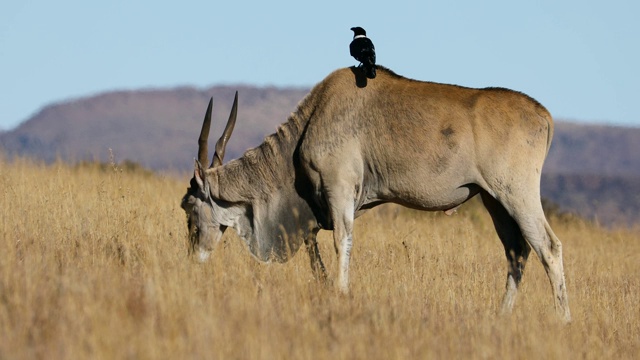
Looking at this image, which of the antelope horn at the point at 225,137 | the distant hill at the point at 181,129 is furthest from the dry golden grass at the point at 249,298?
the distant hill at the point at 181,129

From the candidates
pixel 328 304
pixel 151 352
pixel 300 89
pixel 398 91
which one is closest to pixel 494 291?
pixel 398 91

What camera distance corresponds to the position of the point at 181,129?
6526 inches

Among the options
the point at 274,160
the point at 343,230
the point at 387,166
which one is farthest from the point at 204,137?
the point at 387,166

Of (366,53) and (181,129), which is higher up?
(366,53)

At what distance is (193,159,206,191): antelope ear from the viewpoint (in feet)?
36.8

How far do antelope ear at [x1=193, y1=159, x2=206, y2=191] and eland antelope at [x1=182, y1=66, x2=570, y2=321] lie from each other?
1 centimetres

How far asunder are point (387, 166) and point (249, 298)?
240 cm

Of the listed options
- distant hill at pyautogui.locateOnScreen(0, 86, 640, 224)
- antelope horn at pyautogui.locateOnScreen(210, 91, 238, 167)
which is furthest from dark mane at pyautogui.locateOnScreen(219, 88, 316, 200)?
distant hill at pyautogui.locateOnScreen(0, 86, 640, 224)

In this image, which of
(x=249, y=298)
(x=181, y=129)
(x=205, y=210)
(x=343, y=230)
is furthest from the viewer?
(x=181, y=129)

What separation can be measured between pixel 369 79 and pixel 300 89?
177 meters

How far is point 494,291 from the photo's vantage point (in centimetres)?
1141

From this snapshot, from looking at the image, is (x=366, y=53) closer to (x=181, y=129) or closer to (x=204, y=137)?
(x=204, y=137)

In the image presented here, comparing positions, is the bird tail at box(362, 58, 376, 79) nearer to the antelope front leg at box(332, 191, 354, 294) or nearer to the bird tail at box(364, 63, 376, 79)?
the bird tail at box(364, 63, 376, 79)

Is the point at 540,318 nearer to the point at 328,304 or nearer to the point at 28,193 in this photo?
the point at 328,304
